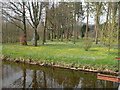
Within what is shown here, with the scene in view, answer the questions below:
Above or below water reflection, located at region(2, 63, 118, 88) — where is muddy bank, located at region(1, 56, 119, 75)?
above

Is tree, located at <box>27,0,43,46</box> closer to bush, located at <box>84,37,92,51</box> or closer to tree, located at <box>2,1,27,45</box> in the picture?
tree, located at <box>2,1,27,45</box>

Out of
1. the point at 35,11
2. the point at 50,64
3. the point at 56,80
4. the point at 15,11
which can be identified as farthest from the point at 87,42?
the point at 15,11

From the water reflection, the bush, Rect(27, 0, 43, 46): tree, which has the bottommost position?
the water reflection

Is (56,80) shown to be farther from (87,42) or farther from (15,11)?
(15,11)

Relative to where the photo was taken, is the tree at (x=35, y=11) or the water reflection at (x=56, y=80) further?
the tree at (x=35, y=11)

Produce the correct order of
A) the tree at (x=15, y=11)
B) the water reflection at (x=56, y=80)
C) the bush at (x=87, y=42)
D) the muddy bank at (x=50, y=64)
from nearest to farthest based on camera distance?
the water reflection at (x=56, y=80), the muddy bank at (x=50, y=64), the bush at (x=87, y=42), the tree at (x=15, y=11)

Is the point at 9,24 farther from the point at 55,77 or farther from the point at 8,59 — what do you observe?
the point at 55,77

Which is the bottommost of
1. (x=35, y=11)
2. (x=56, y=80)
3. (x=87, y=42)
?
(x=56, y=80)

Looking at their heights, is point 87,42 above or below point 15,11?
below

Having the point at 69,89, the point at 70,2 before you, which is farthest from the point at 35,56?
the point at 70,2

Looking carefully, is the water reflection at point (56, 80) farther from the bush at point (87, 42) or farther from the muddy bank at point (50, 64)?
the bush at point (87, 42)

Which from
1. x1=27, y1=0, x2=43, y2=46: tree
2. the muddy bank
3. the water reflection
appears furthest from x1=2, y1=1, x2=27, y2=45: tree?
the water reflection

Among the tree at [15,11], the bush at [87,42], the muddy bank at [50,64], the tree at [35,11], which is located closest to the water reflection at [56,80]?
the muddy bank at [50,64]

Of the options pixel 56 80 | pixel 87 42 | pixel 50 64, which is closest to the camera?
pixel 56 80
